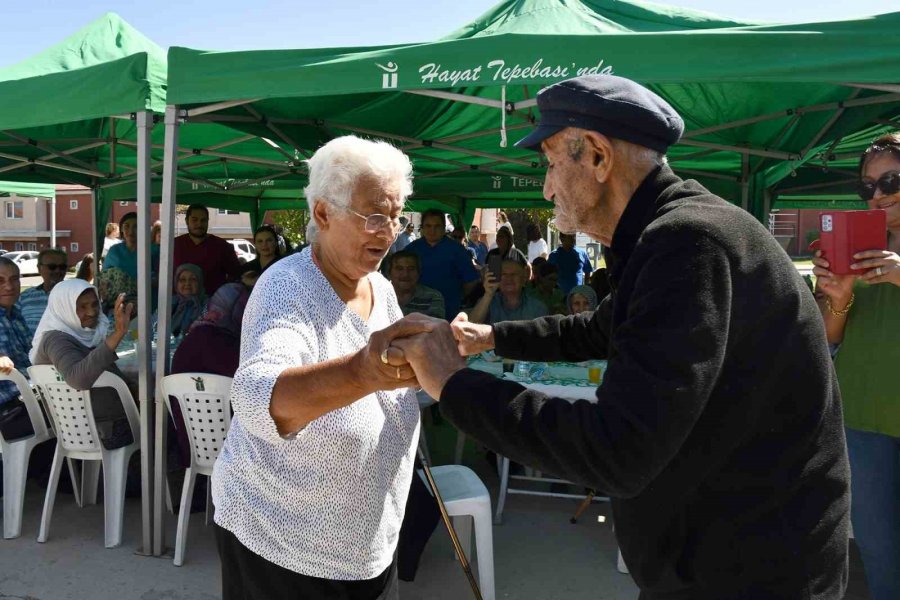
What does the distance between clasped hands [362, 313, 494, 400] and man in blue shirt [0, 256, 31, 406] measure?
456 centimetres

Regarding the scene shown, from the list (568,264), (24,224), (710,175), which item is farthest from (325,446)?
(24,224)

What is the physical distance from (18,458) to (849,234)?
4.63 metres

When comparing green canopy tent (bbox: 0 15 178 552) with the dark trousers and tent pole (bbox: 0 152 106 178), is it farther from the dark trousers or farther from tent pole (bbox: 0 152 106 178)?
tent pole (bbox: 0 152 106 178)

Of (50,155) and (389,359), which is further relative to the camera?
(50,155)

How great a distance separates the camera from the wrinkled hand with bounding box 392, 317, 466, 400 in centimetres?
126

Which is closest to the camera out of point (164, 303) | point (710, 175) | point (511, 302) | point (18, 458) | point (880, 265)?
point (880, 265)

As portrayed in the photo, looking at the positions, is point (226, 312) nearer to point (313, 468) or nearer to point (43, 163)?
point (313, 468)

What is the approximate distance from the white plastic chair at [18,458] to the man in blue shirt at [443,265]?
4015mm

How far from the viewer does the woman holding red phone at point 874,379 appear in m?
2.69

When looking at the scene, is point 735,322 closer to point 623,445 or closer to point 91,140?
point 623,445

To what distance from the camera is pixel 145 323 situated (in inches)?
163

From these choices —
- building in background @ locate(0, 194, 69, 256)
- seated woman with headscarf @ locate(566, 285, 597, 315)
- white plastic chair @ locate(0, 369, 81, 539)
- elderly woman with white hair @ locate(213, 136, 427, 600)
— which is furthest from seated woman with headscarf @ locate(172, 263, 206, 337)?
building in background @ locate(0, 194, 69, 256)

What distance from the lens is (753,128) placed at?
710cm

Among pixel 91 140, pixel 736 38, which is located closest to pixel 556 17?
pixel 736 38
